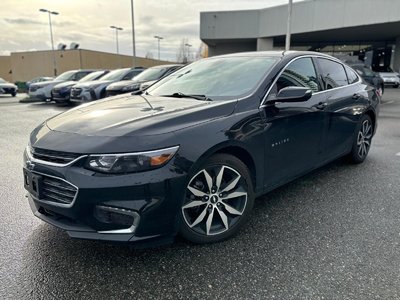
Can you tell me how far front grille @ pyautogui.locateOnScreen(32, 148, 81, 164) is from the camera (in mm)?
2428

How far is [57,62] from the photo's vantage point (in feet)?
171

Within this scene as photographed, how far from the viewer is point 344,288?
2.36 meters

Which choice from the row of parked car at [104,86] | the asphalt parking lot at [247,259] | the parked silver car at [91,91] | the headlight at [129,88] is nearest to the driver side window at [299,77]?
the asphalt parking lot at [247,259]

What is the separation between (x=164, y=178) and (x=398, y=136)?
268 inches

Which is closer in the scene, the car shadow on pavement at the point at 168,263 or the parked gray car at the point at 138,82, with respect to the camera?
the car shadow on pavement at the point at 168,263

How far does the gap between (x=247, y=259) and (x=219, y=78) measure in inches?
74.1

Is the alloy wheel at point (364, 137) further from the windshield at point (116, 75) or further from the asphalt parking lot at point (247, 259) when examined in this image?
the windshield at point (116, 75)

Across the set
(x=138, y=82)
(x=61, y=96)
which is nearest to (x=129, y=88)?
(x=138, y=82)

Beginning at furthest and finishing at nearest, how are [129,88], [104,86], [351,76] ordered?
[104,86] → [129,88] → [351,76]

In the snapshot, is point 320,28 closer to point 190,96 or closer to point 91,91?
point 91,91

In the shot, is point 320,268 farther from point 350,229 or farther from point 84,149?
point 84,149

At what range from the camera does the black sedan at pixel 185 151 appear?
2383 mm

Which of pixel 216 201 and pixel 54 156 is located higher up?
pixel 54 156

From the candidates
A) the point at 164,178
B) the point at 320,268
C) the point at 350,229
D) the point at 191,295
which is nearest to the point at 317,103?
the point at 350,229
